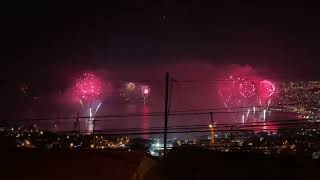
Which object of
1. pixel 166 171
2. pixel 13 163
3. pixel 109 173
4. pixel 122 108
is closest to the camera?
pixel 109 173

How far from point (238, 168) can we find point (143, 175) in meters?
4.18

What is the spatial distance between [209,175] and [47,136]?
10.9 meters

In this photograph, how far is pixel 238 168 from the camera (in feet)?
55.5

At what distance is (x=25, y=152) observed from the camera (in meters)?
16.6

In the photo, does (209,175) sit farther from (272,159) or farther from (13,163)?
(13,163)

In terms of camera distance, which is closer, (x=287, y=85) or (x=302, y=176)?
(x=302, y=176)

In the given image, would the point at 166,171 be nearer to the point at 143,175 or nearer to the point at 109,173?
the point at 143,175

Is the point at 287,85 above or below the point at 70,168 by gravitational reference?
above

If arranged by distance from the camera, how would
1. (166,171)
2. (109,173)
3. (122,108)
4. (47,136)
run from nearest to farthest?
(109,173)
(166,171)
(47,136)
(122,108)

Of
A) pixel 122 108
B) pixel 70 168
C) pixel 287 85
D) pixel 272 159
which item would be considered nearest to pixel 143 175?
pixel 70 168

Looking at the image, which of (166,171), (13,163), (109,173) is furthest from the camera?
(166,171)

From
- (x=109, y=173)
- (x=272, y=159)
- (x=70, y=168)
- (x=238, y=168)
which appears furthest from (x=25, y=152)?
(x=272, y=159)

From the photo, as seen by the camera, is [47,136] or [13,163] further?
[47,136]

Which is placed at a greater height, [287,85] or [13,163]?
[287,85]
